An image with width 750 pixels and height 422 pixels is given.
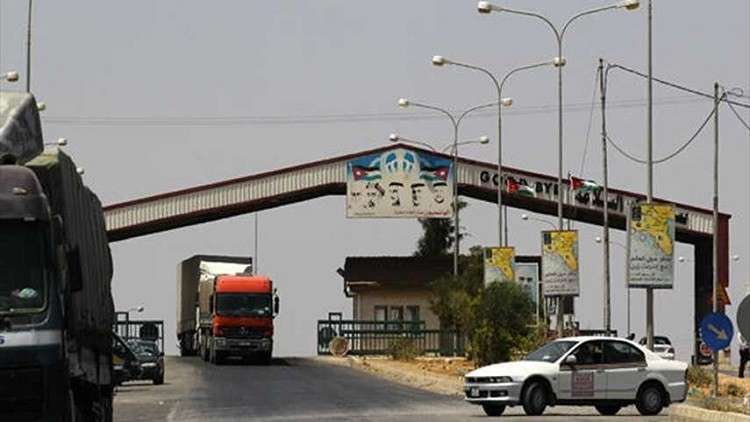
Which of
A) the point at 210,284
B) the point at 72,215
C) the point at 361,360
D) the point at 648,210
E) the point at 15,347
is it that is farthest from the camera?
the point at 361,360

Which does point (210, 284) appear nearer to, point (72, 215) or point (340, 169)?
point (340, 169)

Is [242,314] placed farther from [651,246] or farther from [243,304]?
[651,246]

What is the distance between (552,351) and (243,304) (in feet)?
107

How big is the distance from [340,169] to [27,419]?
70.8 m

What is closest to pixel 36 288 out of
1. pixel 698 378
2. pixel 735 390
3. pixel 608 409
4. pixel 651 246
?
pixel 608 409

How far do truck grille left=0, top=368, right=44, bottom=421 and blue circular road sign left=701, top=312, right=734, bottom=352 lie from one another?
2088 cm

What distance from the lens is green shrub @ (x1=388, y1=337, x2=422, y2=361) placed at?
77062mm

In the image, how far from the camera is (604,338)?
36219 millimetres

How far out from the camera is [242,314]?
6781 cm

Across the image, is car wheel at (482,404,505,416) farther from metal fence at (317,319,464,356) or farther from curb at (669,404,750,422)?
metal fence at (317,319,464,356)

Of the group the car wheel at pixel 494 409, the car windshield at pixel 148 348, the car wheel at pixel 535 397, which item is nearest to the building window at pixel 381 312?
the car windshield at pixel 148 348

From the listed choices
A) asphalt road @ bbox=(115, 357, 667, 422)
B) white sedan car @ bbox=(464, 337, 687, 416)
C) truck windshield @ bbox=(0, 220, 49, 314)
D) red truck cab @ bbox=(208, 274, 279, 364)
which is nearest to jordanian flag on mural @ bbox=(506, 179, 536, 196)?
red truck cab @ bbox=(208, 274, 279, 364)

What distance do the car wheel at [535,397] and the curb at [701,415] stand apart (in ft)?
11.4

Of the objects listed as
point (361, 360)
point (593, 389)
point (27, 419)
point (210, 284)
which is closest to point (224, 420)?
point (593, 389)
